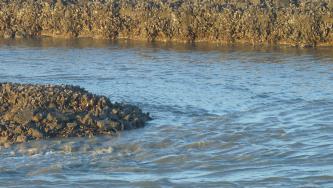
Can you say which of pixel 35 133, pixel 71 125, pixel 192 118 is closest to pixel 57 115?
pixel 71 125

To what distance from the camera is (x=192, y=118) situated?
13.8 m

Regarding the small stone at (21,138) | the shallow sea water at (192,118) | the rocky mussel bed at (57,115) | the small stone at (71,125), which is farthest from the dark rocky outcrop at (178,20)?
the small stone at (21,138)

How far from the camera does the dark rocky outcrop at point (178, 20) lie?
850 inches

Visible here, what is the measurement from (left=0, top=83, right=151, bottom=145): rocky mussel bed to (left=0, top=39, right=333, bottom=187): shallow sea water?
0.94ft

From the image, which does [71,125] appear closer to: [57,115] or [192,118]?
[57,115]

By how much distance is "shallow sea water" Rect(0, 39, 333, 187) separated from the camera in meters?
10.3

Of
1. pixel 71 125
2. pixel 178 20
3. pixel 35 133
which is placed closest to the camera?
pixel 35 133

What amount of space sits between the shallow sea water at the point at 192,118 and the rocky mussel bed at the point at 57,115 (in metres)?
0.29

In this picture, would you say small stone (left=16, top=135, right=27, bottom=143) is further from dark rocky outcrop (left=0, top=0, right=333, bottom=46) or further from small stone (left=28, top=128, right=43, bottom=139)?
dark rocky outcrop (left=0, top=0, right=333, bottom=46)

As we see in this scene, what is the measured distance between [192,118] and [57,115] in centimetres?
241

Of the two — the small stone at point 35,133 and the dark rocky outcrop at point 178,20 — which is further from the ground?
the dark rocky outcrop at point 178,20

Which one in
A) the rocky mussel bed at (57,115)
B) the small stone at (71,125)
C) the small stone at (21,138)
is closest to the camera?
the small stone at (21,138)

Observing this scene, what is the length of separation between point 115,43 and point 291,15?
5.12 metres

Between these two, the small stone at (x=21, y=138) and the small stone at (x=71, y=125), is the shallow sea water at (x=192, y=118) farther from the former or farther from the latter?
the small stone at (x=71, y=125)
